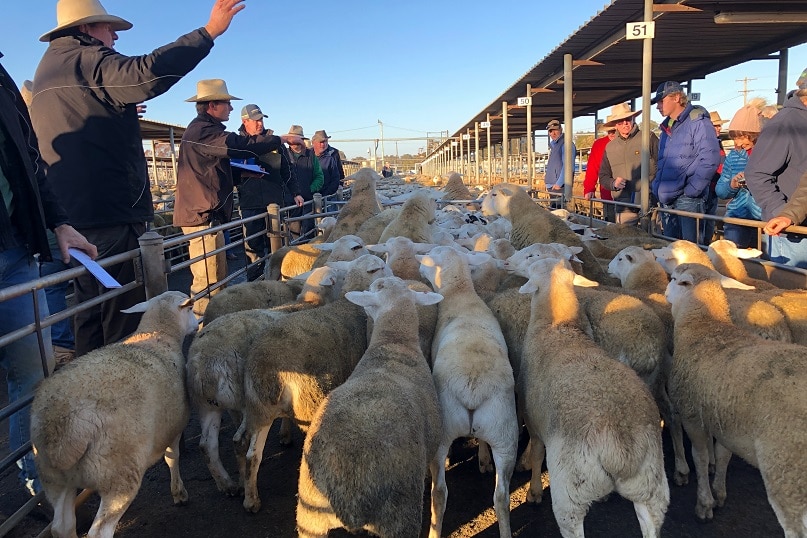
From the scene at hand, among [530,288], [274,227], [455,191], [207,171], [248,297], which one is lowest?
[248,297]

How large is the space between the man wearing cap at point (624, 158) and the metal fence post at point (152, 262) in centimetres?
590

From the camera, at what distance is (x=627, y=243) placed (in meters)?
5.71

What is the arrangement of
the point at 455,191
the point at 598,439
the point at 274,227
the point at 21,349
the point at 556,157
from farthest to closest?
the point at 556,157, the point at 455,191, the point at 274,227, the point at 21,349, the point at 598,439

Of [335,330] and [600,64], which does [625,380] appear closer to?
[335,330]

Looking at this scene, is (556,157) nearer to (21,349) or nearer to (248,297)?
(248,297)

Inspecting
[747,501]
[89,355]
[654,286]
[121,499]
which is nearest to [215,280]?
[89,355]

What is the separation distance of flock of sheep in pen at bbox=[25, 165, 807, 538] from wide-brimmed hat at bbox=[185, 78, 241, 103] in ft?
6.77

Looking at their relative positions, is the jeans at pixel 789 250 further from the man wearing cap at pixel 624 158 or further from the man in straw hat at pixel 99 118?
the man in straw hat at pixel 99 118

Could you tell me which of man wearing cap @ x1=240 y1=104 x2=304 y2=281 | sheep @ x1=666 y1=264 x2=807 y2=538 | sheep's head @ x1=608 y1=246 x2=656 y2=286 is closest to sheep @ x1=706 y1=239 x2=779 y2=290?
sheep's head @ x1=608 y1=246 x2=656 y2=286

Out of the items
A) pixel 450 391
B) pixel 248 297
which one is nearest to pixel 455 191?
pixel 248 297

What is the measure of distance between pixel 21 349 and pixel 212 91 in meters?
3.48

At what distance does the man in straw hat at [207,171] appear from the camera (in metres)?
5.11

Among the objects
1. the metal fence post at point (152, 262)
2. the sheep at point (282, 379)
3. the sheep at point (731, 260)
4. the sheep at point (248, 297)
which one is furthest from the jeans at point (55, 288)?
the sheep at point (731, 260)

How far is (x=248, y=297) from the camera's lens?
416cm
